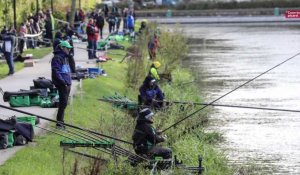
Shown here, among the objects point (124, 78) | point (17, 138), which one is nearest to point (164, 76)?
point (124, 78)

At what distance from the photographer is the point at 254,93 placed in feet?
97.5

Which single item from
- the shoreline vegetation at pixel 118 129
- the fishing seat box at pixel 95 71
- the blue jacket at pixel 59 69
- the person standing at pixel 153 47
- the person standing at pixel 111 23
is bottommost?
the person standing at pixel 111 23

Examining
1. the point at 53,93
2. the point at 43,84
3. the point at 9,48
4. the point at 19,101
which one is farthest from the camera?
the point at 9,48

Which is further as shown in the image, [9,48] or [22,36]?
[22,36]

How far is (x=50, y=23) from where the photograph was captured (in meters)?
37.5

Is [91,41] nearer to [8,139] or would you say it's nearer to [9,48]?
[9,48]

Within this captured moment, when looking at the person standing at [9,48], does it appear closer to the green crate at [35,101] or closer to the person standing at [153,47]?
the green crate at [35,101]

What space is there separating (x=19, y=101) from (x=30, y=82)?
5.13 m

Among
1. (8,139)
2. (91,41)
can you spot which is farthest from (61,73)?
(91,41)

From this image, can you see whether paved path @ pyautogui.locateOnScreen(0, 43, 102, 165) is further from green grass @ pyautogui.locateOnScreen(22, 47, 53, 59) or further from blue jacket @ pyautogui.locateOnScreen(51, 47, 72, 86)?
blue jacket @ pyautogui.locateOnScreen(51, 47, 72, 86)

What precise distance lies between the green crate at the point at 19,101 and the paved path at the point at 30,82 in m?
0.15

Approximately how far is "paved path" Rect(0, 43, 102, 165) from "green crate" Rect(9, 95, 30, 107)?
0.15 meters

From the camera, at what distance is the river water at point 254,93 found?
759 inches

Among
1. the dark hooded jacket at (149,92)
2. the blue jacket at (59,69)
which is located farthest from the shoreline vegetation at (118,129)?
the blue jacket at (59,69)
